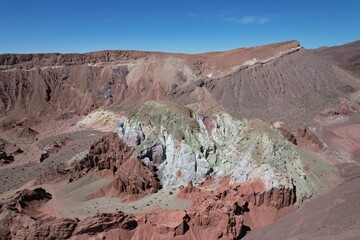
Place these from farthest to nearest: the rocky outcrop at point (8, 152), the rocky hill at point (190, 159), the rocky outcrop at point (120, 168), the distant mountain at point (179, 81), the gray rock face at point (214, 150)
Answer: the distant mountain at point (179, 81)
the rocky outcrop at point (8, 152)
the rocky outcrop at point (120, 168)
the gray rock face at point (214, 150)
the rocky hill at point (190, 159)

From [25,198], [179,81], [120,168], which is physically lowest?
[25,198]

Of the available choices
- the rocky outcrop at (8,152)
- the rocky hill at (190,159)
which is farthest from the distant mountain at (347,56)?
the rocky outcrop at (8,152)

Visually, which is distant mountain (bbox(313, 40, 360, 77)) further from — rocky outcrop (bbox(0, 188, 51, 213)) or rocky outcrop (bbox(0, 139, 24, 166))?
rocky outcrop (bbox(0, 188, 51, 213))

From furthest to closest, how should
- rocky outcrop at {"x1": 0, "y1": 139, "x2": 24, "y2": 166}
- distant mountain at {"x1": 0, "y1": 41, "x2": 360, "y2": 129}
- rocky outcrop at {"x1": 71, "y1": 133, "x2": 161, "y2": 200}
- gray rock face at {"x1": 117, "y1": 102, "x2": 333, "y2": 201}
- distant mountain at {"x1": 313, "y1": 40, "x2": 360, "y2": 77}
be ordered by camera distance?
1. distant mountain at {"x1": 313, "y1": 40, "x2": 360, "y2": 77}
2. distant mountain at {"x1": 0, "y1": 41, "x2": 360, "y2": 129}
3. rocky outcrop at {"x1": 0, "y1": 139, "x2": 24, "y2": 166}
4. rocky outcrop at {"x1": 71, "y1": 133, "x2": 161, "y2": 200}
5. gray rock face at {"x1": 117, "y1": 102, "x2": 333, "y2": 201}

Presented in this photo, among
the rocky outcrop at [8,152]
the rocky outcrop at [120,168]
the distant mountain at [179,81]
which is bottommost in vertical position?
the rocky outcrop at [8,152]

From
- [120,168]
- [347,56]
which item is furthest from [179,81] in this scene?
[347,56]

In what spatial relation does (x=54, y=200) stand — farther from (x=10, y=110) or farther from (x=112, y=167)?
(x=10, y=110)

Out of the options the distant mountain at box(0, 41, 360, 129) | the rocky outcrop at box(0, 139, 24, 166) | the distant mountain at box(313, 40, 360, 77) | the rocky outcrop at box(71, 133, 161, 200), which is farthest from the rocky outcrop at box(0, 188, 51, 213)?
the distant mountain at box(313, 40, 360, 77)

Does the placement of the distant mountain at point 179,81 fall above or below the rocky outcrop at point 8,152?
above

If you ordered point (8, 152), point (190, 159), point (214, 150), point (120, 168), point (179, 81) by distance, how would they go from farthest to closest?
point (179, 81)
point (8, 152)
point (214, 150)
point (190, 159)
point (120, 168)

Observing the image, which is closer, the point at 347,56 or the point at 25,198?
the point at 25,198

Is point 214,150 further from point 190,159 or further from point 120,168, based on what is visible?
point 120,168

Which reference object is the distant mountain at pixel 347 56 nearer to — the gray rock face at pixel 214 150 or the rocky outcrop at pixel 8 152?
the gray rock face at pixel 214 150
